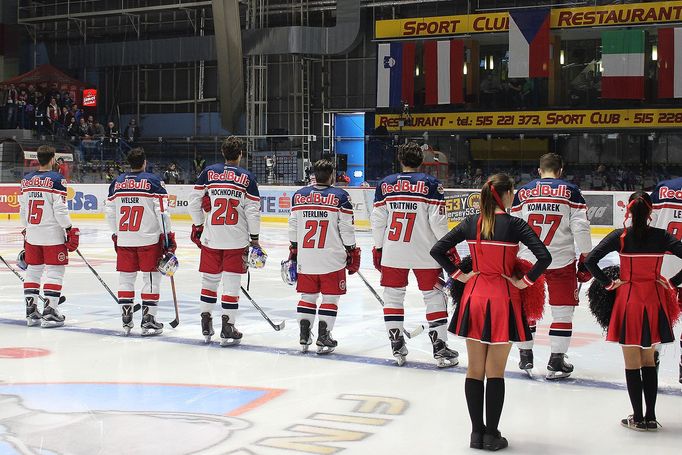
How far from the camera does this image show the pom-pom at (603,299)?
5.34 metres

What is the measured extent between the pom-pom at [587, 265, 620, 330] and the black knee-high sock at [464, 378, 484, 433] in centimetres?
106

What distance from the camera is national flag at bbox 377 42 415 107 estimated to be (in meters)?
27.6

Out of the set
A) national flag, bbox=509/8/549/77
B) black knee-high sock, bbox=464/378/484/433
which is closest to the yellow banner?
national flag, bbox=509/8/549/77

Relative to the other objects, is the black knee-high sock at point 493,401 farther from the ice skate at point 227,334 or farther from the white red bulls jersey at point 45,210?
the white red bulls jersey at point 45,210

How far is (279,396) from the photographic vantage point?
5.94 metres

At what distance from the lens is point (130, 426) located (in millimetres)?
5176

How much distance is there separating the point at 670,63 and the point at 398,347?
20.0 metres

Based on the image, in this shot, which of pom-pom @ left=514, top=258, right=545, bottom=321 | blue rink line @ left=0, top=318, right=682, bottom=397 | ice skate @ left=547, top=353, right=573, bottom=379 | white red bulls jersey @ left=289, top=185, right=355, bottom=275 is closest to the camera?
pom-pom @ left=514, top=258, right=545, bottom=321

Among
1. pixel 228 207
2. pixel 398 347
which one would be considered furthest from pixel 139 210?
pixel 398 347

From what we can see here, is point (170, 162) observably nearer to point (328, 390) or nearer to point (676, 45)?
point (676, 45)

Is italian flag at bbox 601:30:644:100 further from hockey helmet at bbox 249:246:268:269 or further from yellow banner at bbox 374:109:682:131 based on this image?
hockey helmet at bbox 249:246:268:269

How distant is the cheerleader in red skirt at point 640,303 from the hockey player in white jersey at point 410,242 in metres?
1.86

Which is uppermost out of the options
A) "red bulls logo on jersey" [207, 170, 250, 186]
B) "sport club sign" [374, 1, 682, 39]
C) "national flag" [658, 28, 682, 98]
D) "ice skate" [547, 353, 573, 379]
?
"sport club sign" [374, 1, 682, 39]

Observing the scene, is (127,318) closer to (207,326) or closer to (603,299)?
(207,326)
